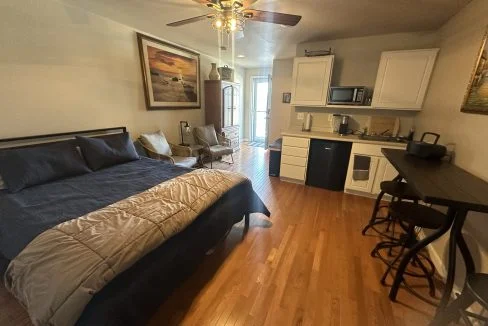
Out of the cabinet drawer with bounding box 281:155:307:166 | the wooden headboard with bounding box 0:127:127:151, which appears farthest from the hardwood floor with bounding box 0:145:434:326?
the wooden headboard with bounding box 0:127:127:151

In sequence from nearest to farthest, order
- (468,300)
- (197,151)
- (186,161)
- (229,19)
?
1. (468,300)
2. (229,19)
3. (186,161)
4. (197,151)

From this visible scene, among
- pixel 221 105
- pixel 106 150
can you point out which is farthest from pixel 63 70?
pixel 221 105

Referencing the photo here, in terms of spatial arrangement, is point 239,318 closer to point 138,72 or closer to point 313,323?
point 313,323

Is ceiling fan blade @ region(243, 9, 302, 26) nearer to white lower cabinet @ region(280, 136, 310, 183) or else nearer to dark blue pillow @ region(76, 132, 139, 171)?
white lower cabinet @ region(280, 136, 310, 183)

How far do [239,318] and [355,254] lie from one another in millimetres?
1301

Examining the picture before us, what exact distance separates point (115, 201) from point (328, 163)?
2.98 m

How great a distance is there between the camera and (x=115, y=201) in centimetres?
165

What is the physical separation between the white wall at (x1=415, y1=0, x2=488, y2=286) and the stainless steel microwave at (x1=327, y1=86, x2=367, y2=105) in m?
0.80

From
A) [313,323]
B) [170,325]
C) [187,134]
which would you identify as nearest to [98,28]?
[187,134]

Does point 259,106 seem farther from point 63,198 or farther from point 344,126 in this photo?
point 63,198

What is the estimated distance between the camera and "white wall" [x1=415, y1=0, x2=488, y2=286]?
153cm

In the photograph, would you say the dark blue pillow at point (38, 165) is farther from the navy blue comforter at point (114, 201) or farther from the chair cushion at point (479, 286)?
the chair cushion at point (479, 286)

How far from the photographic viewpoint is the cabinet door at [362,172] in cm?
312

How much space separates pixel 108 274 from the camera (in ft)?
3.23
